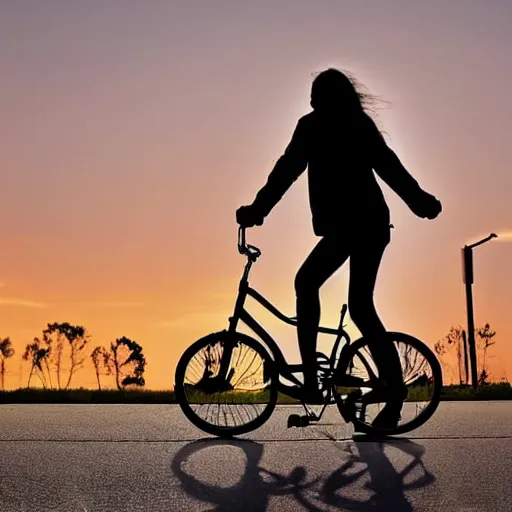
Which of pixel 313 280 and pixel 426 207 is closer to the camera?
pixel 313 280

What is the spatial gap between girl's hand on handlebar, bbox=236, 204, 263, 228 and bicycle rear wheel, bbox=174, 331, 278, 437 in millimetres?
886

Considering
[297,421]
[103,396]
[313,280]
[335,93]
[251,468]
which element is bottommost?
[251,468]

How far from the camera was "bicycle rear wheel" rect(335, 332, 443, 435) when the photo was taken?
824 centimetres

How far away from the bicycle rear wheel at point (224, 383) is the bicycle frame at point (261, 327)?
50 millimetres

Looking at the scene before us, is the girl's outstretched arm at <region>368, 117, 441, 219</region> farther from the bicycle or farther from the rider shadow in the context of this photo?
the rider shadow

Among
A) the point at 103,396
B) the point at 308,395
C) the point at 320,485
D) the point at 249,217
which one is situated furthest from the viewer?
the point at 103,396

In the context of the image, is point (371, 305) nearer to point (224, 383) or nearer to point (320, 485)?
point (224, 383)

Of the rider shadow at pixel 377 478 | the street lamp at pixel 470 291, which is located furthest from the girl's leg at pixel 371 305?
the street lamp at pixel 470 291

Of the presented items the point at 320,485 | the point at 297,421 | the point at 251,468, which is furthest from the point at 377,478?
the point at 297,421

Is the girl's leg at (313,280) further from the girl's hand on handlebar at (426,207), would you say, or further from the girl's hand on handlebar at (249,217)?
the girl's hand on handlebar at (426,207)

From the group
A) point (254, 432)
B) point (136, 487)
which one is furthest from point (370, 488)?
point (254, 432)

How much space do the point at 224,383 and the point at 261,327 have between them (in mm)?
523

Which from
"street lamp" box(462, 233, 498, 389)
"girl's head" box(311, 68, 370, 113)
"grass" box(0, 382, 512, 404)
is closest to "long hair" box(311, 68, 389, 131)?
"girl's head" box(311, 68, 370, 113)

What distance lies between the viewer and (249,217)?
325 inches
